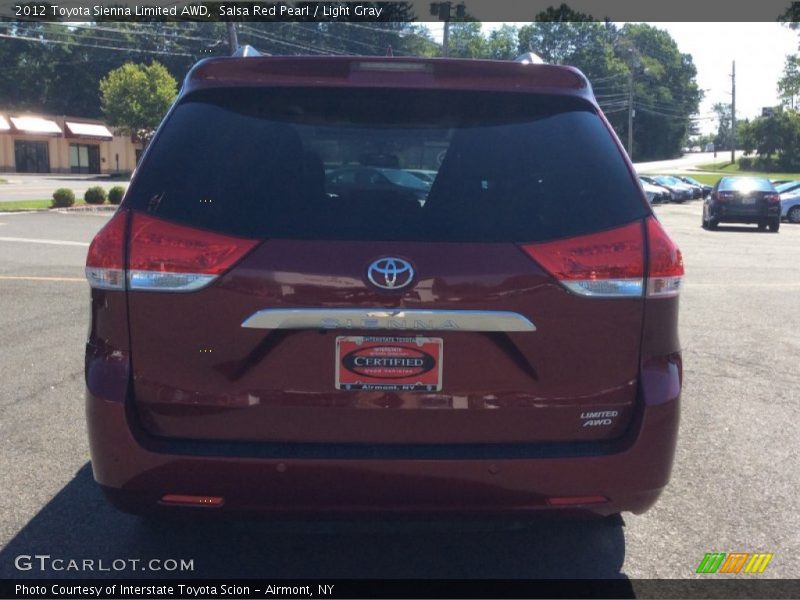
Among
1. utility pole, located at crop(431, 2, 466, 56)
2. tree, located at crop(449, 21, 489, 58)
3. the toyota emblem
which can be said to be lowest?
the toyota emblem

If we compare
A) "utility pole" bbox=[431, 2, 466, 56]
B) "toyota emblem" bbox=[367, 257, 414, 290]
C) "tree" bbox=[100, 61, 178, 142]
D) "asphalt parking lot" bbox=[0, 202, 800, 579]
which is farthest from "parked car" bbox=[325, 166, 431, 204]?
"tree" bbox=[100, 61, 178, 142]

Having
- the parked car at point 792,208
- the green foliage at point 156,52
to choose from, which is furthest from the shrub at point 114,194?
the green foliage at point 156,52

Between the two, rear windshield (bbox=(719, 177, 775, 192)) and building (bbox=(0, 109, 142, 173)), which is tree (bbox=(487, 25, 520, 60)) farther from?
rear windshield (bbox=(719, 177, 775, 192))

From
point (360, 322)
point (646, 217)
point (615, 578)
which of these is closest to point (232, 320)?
point (360, 322)

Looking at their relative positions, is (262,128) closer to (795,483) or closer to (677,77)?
(795,483)

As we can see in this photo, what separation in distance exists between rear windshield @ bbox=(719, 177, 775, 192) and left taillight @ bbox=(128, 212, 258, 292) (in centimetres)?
2503

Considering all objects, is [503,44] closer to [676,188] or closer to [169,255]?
[676,188]

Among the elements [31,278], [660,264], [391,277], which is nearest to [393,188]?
[391,277]

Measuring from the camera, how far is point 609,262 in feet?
9.75

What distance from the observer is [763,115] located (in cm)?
9719

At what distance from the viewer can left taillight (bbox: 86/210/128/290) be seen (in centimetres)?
298

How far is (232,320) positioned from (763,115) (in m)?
104

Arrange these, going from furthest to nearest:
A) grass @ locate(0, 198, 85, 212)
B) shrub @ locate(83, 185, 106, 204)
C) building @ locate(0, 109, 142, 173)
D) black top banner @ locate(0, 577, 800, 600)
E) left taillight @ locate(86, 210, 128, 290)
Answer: building @ locate(0, 109, 142, 173)
shrub @ locate(83, 185, 106, 204)
grass @ locate(0, 198, 85, 212)
black top banner @ locate(0, 577, 800, 600)
left taillight @ locate(86, 210, 128, 290)

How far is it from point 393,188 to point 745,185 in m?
24.8
